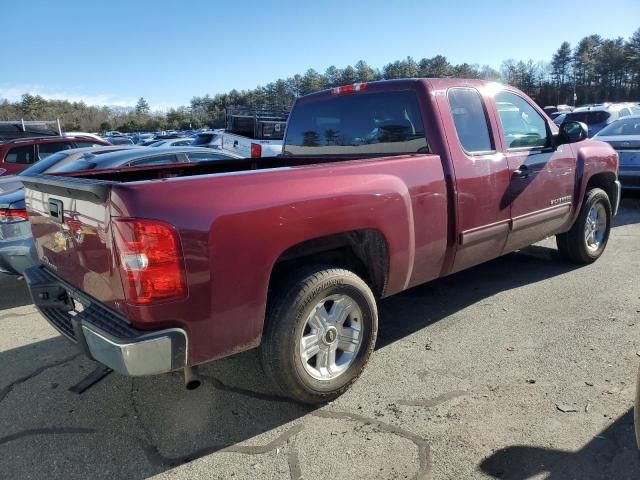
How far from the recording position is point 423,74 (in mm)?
62062

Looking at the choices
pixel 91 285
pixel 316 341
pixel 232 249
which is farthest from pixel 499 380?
pixel 91 285

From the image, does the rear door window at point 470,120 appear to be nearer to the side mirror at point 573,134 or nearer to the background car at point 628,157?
the side mirror at point 573,134

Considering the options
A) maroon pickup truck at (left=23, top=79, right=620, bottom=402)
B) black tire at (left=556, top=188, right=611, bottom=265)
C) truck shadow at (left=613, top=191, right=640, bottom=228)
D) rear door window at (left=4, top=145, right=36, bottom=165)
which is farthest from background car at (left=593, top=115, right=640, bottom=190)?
rear door window at (left=4, top=145, right=36, bottom=165)

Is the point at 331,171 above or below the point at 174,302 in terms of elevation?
above

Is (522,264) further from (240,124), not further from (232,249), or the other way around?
(240,124)

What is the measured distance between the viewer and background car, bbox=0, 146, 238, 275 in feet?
15.4

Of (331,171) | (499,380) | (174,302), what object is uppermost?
(331,171)

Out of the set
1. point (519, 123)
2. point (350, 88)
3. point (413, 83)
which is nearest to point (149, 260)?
point (413, 83)

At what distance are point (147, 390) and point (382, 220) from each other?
74.7 inches

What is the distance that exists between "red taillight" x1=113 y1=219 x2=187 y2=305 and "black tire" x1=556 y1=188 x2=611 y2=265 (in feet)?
14.6

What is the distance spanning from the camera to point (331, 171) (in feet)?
9.41

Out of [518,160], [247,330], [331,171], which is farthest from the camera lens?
[518,160]

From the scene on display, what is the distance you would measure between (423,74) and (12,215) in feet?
207

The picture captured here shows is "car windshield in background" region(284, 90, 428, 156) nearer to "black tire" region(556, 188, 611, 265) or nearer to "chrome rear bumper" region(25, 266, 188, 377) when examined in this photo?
"chrome rear bumper" region(25, 266, 188, 377)
